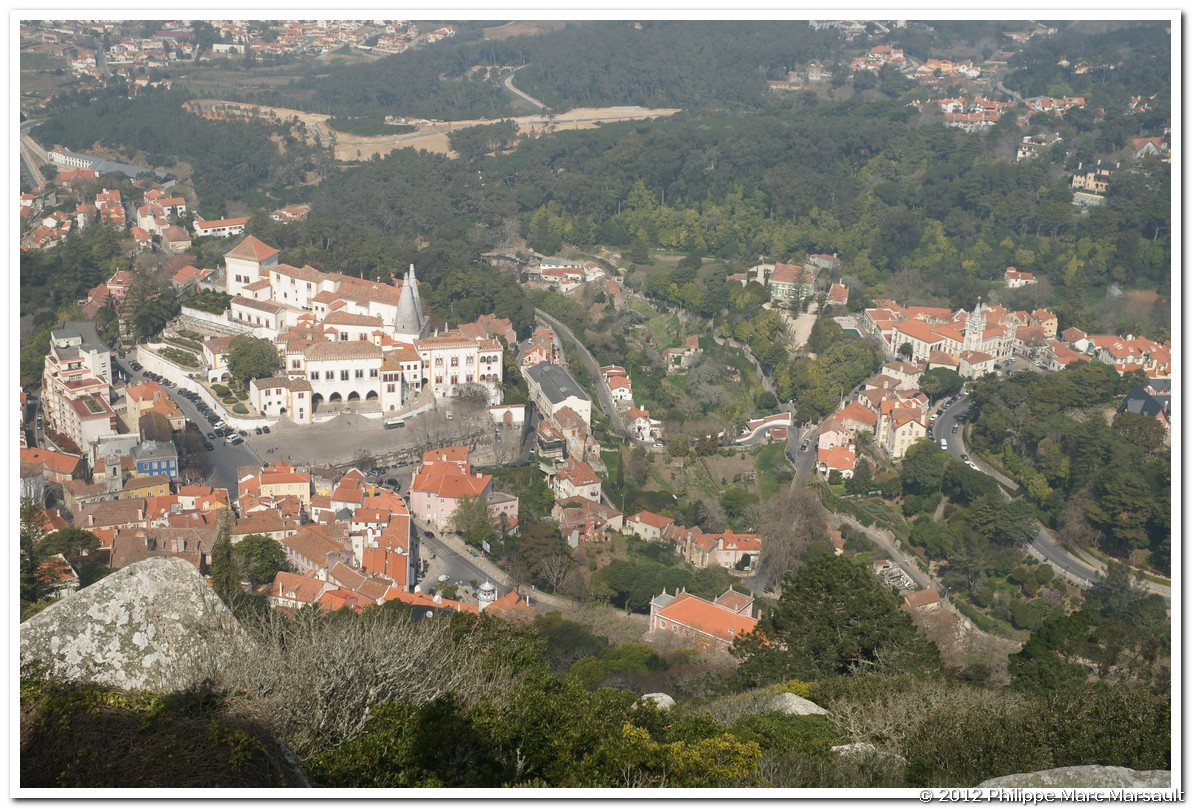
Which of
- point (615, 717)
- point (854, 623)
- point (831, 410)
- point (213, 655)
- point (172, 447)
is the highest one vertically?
point (213, 655)

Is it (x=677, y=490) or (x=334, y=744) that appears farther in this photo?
(x=677, y=490)

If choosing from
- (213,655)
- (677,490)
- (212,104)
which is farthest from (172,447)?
(212,104)

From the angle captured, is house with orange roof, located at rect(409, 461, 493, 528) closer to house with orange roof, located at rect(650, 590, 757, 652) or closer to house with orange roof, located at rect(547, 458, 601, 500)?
house with orange roof, located at rect(547, 458, 601, 500)

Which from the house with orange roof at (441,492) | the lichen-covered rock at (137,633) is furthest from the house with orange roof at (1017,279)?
the lichen-covered rock at (137,633)

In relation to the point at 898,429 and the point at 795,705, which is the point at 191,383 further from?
the point at 795,705

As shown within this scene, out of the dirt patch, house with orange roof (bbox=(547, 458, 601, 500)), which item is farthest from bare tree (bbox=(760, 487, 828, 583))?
the dirt patch

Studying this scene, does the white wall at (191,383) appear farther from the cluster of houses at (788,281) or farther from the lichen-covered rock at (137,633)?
the lichen-covered rock at (137,633)

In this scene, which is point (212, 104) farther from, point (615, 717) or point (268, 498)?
point (615, 717)
